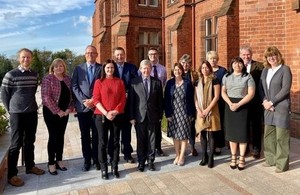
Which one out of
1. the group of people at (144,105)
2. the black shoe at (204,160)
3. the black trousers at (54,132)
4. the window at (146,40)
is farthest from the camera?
the window at (146,40)

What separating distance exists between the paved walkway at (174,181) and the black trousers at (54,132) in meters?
0.37

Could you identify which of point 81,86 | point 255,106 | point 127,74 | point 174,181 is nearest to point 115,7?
point 127,74

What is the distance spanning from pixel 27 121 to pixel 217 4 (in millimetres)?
9098

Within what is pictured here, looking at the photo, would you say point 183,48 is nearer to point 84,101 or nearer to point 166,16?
point 166,16

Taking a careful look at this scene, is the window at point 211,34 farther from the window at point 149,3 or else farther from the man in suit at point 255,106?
the man in suit at point 255,106

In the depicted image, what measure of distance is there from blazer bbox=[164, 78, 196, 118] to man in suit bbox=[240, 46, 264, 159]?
3.34ft

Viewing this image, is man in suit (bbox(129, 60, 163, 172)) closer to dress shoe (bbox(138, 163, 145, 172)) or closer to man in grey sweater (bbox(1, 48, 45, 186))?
dress shoe (bbox(138, 163, 145, 172))

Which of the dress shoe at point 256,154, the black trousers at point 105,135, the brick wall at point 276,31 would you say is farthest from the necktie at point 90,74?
the brick wall at point 276,31

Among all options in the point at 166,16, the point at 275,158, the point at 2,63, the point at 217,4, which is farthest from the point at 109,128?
the point at 2,63

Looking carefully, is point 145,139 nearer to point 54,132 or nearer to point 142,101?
point 142,101

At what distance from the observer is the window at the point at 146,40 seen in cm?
1730

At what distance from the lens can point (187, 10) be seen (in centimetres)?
1346

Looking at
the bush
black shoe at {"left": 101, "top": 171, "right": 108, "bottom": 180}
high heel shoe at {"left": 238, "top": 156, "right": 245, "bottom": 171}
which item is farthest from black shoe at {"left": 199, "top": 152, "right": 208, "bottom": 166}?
the bush

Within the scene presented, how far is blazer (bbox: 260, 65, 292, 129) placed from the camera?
15.4 feet
